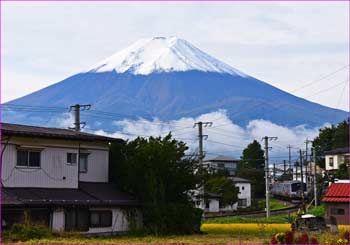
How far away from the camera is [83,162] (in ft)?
101

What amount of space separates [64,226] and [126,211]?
355 cm

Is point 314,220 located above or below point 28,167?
below

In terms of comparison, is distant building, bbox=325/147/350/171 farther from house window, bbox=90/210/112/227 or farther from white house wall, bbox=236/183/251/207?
house window, bbox=90/210/112/227

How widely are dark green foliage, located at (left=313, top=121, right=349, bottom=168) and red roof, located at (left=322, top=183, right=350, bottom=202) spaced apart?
1501 inches

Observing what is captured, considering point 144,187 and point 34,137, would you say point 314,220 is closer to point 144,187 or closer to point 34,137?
point 144,187

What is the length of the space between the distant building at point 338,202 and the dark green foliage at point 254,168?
36.5 metres

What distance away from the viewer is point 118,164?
106 feet

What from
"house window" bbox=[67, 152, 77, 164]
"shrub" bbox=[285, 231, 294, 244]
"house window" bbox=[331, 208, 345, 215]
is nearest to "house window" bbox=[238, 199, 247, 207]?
"house window" bbox=[331, 208, 345, 215]

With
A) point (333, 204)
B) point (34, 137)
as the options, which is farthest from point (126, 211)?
point (333, 204)

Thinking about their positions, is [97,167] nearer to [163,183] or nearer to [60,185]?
[60,185]

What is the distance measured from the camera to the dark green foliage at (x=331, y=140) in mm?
81562

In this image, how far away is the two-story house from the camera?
86.5 ft

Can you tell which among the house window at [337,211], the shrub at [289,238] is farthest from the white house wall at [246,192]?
the shrub at [289,238]

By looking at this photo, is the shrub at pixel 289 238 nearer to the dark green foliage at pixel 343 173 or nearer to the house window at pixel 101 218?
the house window at pixel 101 218
